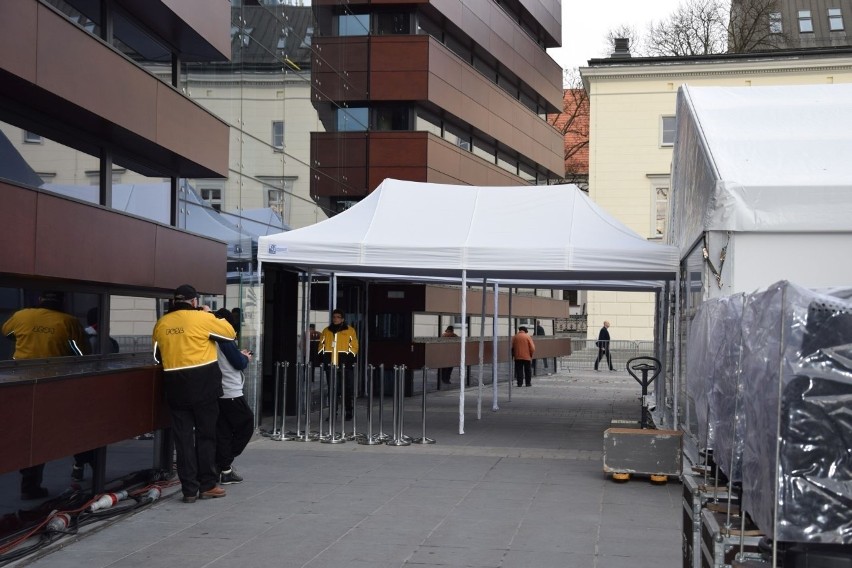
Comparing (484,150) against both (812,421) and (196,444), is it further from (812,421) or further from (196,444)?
(812,421)

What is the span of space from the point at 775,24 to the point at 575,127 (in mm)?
11130

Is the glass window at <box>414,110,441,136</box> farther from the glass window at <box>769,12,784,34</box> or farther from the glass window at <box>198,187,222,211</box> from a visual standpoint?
the glass window at <box>769,12,784,34</box>

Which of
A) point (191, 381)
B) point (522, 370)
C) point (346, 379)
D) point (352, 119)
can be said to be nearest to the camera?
point (191, 381)

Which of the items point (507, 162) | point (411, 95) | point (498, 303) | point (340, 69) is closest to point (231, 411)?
point (340, 69)

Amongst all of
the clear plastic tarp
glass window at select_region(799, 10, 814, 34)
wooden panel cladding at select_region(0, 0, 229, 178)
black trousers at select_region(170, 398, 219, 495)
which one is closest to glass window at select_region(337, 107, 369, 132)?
wooden panel cladding at select_region(0, 0, 229, 178)

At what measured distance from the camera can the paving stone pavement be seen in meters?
7.95

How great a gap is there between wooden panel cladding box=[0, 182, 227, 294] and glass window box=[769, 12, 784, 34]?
45004 mm

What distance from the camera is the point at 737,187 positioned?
10.3 m

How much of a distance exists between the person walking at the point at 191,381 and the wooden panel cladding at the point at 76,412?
0.20 metres

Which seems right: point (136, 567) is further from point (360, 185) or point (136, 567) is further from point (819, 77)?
point (819, 77)

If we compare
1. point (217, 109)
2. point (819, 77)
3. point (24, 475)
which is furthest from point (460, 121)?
point (24, 475)

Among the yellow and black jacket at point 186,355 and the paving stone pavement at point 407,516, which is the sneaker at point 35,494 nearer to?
the paving stone pavement at point 407,516

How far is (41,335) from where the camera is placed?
29.4ft

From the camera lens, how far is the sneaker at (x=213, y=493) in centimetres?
1034
